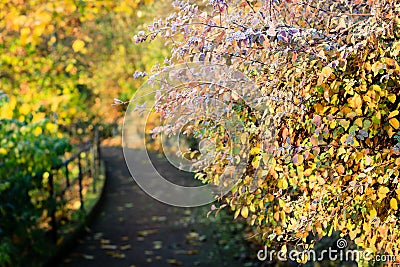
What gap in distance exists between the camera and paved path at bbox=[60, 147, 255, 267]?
6902mm

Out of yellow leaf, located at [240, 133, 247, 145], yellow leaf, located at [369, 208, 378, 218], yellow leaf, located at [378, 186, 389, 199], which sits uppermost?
yellow leaf, located at [240, 133, 247, 145]

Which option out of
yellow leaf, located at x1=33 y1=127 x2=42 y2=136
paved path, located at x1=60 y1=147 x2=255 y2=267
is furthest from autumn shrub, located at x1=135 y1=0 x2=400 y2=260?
yellow leaf, located at x1=33 y1=127 x2=42 y2=136

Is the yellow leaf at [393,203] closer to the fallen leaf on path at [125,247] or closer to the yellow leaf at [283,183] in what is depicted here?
the yellow leaf at [283,183]

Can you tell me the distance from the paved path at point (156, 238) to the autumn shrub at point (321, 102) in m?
2.64

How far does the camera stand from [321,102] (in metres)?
2.44

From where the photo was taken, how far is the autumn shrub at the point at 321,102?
223 centimetres

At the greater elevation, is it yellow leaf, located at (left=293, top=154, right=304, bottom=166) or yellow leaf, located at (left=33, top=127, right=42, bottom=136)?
yellow leaf, located at (left=33, top=127, right=42, bottom=136)

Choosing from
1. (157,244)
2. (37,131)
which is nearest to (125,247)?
(157,244)

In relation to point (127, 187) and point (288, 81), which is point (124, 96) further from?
point (288, 81)

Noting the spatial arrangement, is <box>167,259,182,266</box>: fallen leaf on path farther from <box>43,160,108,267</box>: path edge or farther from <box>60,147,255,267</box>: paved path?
<box>43,160,108,267</box>: path edge

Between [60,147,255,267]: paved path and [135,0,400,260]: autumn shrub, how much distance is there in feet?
8.67

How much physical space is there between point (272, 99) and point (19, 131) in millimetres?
3927

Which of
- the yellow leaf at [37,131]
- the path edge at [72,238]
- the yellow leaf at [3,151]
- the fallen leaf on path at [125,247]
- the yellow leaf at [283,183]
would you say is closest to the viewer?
the yellow leaf at [283,183]

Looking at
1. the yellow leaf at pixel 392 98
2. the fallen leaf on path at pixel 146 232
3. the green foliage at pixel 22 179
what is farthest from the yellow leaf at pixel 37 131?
the yellow leaf at pixel 392 98
